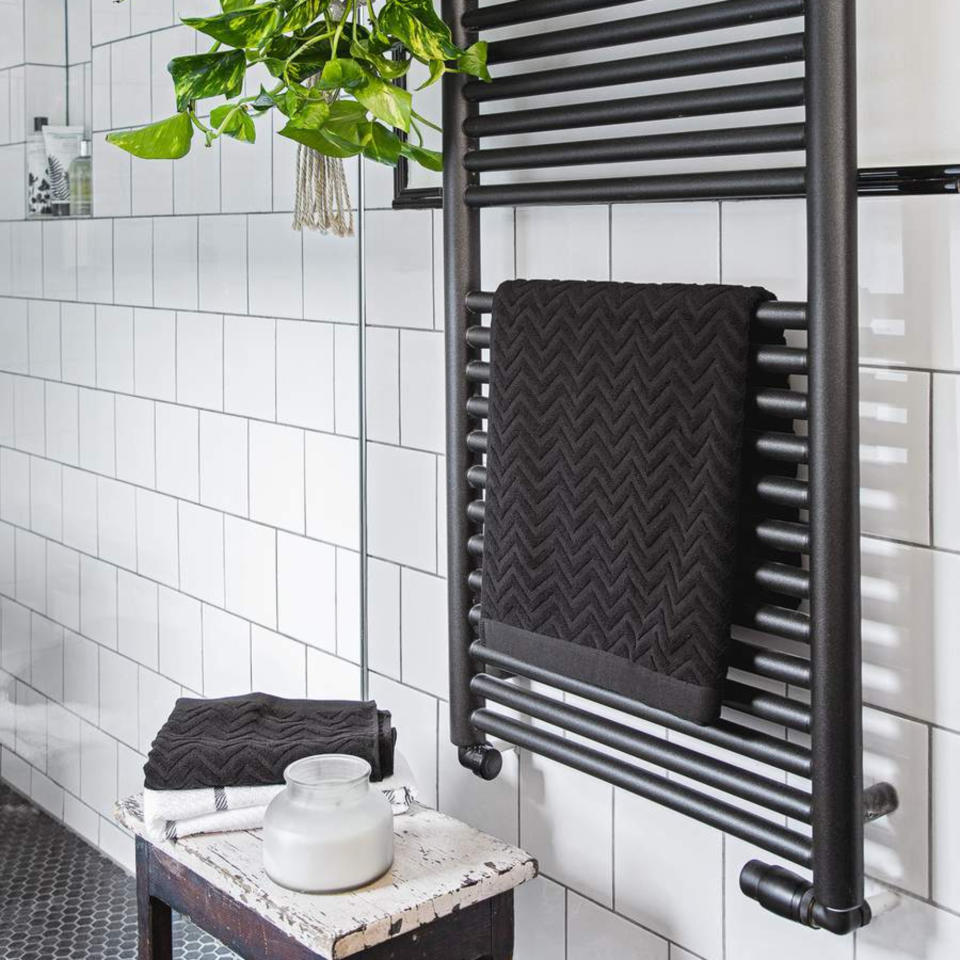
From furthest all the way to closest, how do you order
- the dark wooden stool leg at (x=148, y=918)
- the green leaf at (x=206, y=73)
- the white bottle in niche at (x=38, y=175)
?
the white bottle in niche at (x=38, y=175), the dark wooden stool leg at (x=148, y=918), the green leaf at (x=206, y=73)

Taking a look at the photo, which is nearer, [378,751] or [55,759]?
[378,751]

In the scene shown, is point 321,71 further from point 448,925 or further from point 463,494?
point 448,925

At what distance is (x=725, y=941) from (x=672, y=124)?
74 centimetres

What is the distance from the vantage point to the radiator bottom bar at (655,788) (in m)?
1.00

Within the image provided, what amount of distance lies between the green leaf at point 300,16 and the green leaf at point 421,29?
9cm

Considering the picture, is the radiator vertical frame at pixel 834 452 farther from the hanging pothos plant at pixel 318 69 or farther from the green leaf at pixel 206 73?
the green leaf at pixel 206 73

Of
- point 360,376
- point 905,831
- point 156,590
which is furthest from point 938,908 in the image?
point 156,590

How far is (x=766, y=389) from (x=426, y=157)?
496mm

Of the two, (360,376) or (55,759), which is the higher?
(360,376)

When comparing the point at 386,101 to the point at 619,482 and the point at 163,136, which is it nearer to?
the point at 163,136

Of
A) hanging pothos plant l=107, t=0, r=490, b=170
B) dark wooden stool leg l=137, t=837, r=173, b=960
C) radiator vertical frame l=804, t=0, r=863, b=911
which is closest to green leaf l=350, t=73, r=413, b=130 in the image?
hanging pothos plant l=107, t=0, r=490, b=170

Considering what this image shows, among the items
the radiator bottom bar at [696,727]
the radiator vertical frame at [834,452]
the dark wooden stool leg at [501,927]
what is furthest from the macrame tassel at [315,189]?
the dark wooden stool leg at [501,927]

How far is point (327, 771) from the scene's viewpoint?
1.20m

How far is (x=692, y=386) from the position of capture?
3.34 ft
